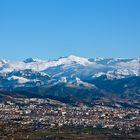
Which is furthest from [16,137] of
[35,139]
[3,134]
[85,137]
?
[85,137]

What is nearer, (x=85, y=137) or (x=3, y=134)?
(x=3, y=134)

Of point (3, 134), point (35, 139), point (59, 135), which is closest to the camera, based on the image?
point (3, 134)

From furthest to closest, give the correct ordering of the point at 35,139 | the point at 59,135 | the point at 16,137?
the point at 59,135 → the point at 35,139 → the point at 16,137

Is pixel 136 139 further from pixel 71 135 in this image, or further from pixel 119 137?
pixel 71 135

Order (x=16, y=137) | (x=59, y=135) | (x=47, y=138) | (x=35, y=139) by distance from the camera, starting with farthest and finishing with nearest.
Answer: (x=59, y=135) < (x=47, y=138) < (x=35, y=139) < (x=16, y=137)

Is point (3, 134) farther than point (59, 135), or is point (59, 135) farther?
point (59, 135)

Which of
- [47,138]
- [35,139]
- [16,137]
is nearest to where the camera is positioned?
[16,137]

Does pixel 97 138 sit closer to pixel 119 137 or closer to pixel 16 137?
pixel 119 137

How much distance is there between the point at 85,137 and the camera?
603 ft

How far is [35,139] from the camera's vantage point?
162375 mm

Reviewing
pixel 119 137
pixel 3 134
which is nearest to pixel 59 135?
pixel 119 137

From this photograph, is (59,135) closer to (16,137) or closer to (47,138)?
(47,138)

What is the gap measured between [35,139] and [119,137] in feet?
110

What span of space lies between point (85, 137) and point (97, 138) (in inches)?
204
